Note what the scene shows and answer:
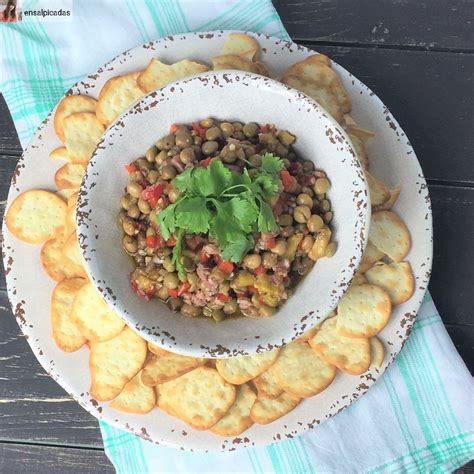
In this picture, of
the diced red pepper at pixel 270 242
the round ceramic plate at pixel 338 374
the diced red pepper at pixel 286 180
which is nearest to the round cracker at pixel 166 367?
the round ceramic plate at pixel 338 374

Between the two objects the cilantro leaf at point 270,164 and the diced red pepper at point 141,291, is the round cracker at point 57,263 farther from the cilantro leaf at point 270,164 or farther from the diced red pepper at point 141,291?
the cilantro leaf at point 270,164

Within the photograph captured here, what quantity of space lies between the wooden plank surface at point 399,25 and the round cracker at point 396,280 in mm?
1193

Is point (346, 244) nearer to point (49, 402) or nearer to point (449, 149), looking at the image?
point (449, 149)

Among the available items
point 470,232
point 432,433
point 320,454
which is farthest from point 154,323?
point 470,232

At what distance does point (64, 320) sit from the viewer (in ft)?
8.45

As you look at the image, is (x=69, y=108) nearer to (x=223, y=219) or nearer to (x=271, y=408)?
(x=223, y=219)

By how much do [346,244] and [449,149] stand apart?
1053 millimetres

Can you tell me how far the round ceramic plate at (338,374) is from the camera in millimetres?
2594

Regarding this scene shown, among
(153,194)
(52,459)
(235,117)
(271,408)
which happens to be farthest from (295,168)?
(52,459)

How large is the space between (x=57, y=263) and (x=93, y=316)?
0.88ft

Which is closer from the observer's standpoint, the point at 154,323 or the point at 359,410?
the point at 154,323

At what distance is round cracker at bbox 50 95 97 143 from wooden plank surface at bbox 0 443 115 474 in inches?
60.0

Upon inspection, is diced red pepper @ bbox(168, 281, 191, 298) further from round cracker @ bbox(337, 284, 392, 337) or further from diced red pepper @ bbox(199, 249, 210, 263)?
round cracker @ bbox(337, 284, 392, 337)

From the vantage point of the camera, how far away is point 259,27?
2.94 m
